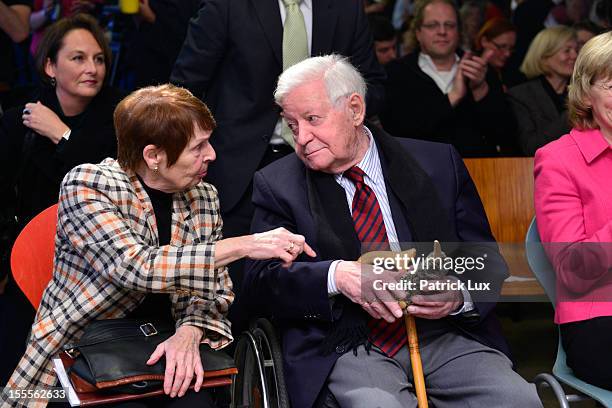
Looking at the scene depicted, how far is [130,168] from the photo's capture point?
3430 millimetres

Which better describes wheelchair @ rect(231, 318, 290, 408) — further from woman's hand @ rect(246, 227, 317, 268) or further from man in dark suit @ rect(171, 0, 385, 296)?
man in dark suit @ rect(171, 0, 385, 296)

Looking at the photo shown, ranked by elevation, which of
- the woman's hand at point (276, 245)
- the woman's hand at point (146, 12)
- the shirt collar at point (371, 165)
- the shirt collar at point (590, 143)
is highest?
the woman's hand at point (146, 12)

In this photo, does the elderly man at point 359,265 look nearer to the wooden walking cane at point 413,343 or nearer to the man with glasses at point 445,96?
the wooden walking cane at point 413,343

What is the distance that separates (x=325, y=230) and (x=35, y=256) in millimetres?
988

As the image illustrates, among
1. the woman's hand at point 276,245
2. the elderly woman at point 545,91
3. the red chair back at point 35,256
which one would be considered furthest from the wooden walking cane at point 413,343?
the elderly woman at point 545,91

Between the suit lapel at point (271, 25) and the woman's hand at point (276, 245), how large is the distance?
5.01 feet

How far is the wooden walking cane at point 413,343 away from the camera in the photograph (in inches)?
130

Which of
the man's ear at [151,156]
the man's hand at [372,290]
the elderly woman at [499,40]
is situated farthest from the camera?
the elderly woman at [499,40]

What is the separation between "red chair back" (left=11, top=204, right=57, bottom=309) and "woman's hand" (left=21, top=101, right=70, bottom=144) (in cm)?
96

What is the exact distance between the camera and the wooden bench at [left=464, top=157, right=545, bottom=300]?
4945 millimetres

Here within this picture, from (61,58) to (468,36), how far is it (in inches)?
154

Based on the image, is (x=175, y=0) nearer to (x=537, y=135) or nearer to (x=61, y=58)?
(x=61, y=58)

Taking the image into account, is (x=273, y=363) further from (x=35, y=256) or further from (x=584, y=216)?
(x=584, y=216)

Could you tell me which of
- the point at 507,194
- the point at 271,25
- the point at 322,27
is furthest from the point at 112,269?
the point at 507,194
